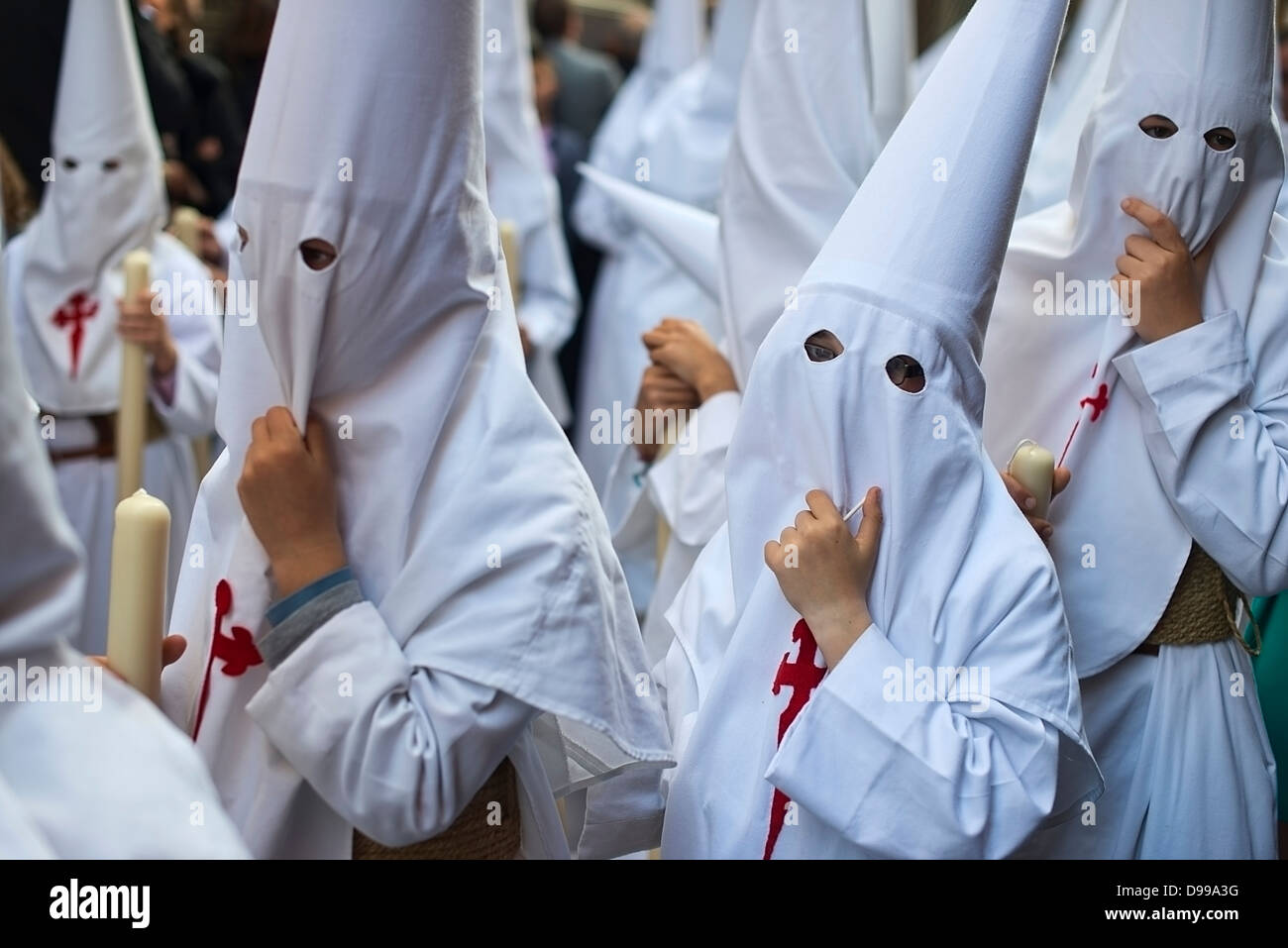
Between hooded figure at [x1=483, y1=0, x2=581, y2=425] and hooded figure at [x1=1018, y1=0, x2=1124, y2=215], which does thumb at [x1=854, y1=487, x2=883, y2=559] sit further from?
hooded figure at [x1=483, y1=0, x2=581, y2=425]

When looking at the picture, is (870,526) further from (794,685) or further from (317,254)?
(317,254)

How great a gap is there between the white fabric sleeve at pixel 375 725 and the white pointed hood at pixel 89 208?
98.8 inches

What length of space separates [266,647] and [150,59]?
4.64 metres

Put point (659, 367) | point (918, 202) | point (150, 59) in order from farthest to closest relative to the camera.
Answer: point (150, 59), point (659, 367), point (918, 202)

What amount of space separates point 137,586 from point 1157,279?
188 cm

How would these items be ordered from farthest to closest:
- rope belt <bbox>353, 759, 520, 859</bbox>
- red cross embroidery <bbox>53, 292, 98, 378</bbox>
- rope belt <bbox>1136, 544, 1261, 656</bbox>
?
red cross embroidery <bbox>53, 292, 98, 378</bbox>
rope belt <bbox>1136, 544, 1261, 656</bbox>
rope belt <bbox>353, 759, 520, 859</bbox>

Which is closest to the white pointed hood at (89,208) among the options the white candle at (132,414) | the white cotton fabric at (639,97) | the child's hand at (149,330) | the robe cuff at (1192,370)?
the child's hand at (149,330)

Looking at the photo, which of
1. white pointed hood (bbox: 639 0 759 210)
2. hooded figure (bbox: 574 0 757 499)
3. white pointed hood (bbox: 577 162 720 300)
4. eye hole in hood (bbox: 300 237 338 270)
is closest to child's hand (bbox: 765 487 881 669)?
eye hole in hood (bbox: 300 237 338 270)

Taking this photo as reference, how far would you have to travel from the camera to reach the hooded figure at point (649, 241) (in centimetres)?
623

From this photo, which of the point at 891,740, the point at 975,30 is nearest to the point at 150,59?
the point at 975,30

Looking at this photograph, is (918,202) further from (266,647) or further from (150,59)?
(150,59)

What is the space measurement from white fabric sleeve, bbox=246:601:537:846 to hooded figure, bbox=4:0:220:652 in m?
2.27

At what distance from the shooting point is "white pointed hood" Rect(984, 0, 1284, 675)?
9.16 feet

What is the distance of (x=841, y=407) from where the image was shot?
88.5 inches
